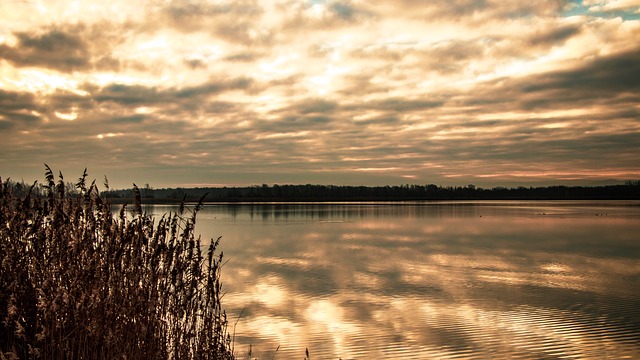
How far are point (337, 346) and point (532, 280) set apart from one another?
33.6 ft

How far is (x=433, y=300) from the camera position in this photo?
13.8 m

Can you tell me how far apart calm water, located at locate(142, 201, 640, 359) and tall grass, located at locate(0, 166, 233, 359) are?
8.52ft

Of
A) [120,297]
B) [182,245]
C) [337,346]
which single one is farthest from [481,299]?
[120,297]

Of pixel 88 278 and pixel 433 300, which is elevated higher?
pixel 88 278

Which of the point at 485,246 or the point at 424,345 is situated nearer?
the point at 424,345

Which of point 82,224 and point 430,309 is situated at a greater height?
point 82,224

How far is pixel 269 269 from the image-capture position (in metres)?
19.2

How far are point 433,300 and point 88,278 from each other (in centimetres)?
991

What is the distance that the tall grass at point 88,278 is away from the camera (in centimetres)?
570

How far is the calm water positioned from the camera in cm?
958

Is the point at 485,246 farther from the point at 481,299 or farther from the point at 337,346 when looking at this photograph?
the point at 337,346

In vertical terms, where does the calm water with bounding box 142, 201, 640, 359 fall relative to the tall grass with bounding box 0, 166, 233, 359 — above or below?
below

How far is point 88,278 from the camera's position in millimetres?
5984

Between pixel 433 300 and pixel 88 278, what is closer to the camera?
pixel 88 278
